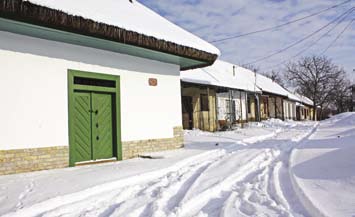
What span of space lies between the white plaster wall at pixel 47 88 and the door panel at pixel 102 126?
416 mm

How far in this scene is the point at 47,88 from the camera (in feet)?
24.0

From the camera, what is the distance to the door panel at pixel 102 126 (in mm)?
8469

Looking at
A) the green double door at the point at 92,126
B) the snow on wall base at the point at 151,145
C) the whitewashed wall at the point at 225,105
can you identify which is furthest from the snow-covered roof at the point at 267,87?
the green double door at the point at 92,126

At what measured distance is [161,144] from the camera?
1015 centimetres

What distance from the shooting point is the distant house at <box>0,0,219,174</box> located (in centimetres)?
Answer: 668

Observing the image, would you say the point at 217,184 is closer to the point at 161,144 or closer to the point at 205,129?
the point at 161,144

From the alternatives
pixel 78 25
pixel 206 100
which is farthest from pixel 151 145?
pixel 206 100

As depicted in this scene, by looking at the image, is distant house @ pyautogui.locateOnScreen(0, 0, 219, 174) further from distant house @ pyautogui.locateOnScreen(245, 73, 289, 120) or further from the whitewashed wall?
distant house @ pyautogui.locateOnScreen(245, 73, 289, 120)

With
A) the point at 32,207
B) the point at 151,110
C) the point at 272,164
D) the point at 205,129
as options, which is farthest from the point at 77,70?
the point at 205,129

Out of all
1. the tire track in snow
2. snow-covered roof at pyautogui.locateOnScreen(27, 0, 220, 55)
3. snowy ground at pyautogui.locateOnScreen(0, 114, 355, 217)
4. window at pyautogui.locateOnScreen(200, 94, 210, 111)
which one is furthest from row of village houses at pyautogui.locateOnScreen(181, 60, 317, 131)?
the tire track in snow

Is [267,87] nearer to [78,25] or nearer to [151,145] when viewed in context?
[151,145]

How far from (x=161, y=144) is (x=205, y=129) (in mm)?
9883

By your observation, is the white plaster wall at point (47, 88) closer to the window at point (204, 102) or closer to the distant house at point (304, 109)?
the window at point (204, 102)

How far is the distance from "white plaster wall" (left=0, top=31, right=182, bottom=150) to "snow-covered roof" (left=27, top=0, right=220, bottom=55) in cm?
106
